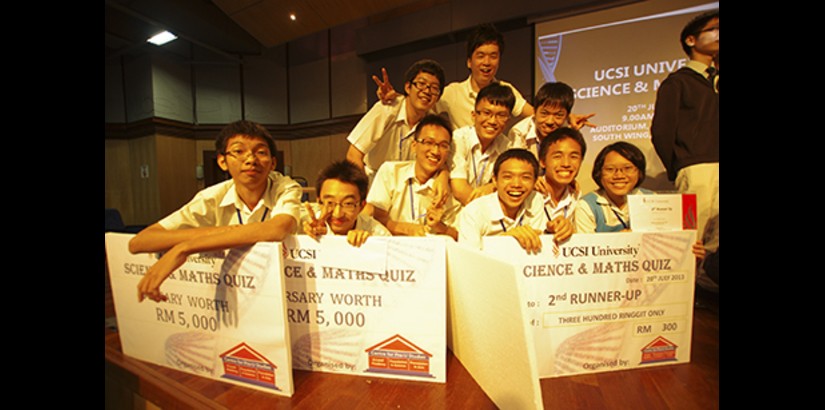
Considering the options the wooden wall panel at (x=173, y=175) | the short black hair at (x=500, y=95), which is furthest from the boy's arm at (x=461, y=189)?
the wooden wall panel at (x=173, y=175)

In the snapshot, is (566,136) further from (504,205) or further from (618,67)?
(618,67)

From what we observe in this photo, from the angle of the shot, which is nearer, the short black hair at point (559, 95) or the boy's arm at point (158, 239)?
the boy's arm at point (158, 239)

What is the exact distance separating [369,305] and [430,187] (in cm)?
64

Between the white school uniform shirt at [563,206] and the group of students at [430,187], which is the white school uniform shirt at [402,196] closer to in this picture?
the group of students at [430,187]

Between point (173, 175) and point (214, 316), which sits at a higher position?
point (173, 175)

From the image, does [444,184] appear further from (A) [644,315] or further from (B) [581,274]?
(A) [644,315]

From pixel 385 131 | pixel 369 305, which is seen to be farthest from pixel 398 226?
pixel 385 131

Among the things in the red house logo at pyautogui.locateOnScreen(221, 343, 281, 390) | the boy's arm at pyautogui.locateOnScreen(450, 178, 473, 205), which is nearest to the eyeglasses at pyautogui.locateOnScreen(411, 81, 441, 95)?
the boy's arm at pyautogui.locateOnScreen(450, 178, 473, 205)

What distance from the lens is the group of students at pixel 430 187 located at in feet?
2.47

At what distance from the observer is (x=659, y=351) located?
0.78 meters

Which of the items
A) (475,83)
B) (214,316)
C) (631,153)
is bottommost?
(214,316)

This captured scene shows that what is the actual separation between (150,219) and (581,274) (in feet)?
7.41

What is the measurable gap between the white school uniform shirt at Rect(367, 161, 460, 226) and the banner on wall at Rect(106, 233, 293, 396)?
663 millimetres

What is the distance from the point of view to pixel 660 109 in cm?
165
